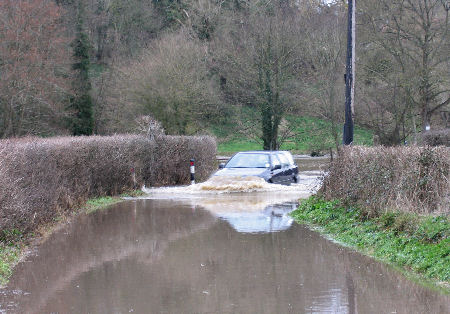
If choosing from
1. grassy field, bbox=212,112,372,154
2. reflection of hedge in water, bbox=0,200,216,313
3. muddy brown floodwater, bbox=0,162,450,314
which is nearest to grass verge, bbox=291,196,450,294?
muddy brown floodwater, bbox=0,162,450,314

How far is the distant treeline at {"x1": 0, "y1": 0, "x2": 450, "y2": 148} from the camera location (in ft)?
102

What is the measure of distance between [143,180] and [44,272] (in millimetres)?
14130

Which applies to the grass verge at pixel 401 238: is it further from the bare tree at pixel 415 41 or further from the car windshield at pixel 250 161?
the bare tree at pixel 415 41

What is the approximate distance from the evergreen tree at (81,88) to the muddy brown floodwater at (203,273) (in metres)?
33.2

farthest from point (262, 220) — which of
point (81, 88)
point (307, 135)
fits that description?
point (81, 88)

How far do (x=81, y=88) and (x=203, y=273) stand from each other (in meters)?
40.2

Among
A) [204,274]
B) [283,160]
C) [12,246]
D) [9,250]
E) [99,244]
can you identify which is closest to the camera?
[204,274]

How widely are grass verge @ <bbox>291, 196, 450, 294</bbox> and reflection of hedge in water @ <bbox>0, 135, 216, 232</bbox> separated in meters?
5.73

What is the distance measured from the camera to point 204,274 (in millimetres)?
9180

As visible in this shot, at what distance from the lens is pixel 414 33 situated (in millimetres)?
31938

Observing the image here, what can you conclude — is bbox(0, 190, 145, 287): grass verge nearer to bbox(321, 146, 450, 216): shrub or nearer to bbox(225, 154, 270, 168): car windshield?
bbox(321, 146, 450, 216): shrub

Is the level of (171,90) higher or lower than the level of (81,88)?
lower

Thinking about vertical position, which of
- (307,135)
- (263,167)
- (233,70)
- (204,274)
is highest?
(233,70)

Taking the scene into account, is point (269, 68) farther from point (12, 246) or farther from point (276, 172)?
point (12, 246)
